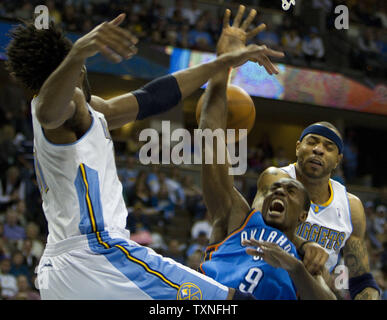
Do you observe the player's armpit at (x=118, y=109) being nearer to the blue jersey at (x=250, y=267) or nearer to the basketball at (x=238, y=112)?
the basketball at (x=238, y=112)

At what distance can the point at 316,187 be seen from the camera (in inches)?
177

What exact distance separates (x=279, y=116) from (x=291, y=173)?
10566 millimetres

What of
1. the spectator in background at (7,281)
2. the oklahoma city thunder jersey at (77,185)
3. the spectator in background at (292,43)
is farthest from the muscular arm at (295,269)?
the spectator in background at (292,43)

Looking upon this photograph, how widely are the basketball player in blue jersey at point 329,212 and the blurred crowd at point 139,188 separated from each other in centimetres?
373

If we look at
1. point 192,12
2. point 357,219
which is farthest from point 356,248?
point 192,12

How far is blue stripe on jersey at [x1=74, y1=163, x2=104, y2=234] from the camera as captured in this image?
2682 mm

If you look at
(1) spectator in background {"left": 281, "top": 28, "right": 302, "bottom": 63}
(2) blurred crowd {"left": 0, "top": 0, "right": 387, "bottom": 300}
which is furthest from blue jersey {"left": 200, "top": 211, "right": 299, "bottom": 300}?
(1) spectator in background {"left": 281, "top": 28, "right": 302, "bottom": 63}

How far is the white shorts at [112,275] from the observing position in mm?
2654

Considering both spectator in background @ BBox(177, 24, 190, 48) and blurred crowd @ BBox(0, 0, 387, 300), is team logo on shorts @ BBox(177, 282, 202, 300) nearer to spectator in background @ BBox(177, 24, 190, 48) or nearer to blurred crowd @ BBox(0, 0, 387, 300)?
blurred crowd @ BBox(0, 0, 387, 300)

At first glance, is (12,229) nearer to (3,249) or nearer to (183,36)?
(3,249)

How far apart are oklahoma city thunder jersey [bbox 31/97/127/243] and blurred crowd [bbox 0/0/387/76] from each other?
830 cm

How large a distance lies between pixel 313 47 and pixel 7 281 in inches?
339
